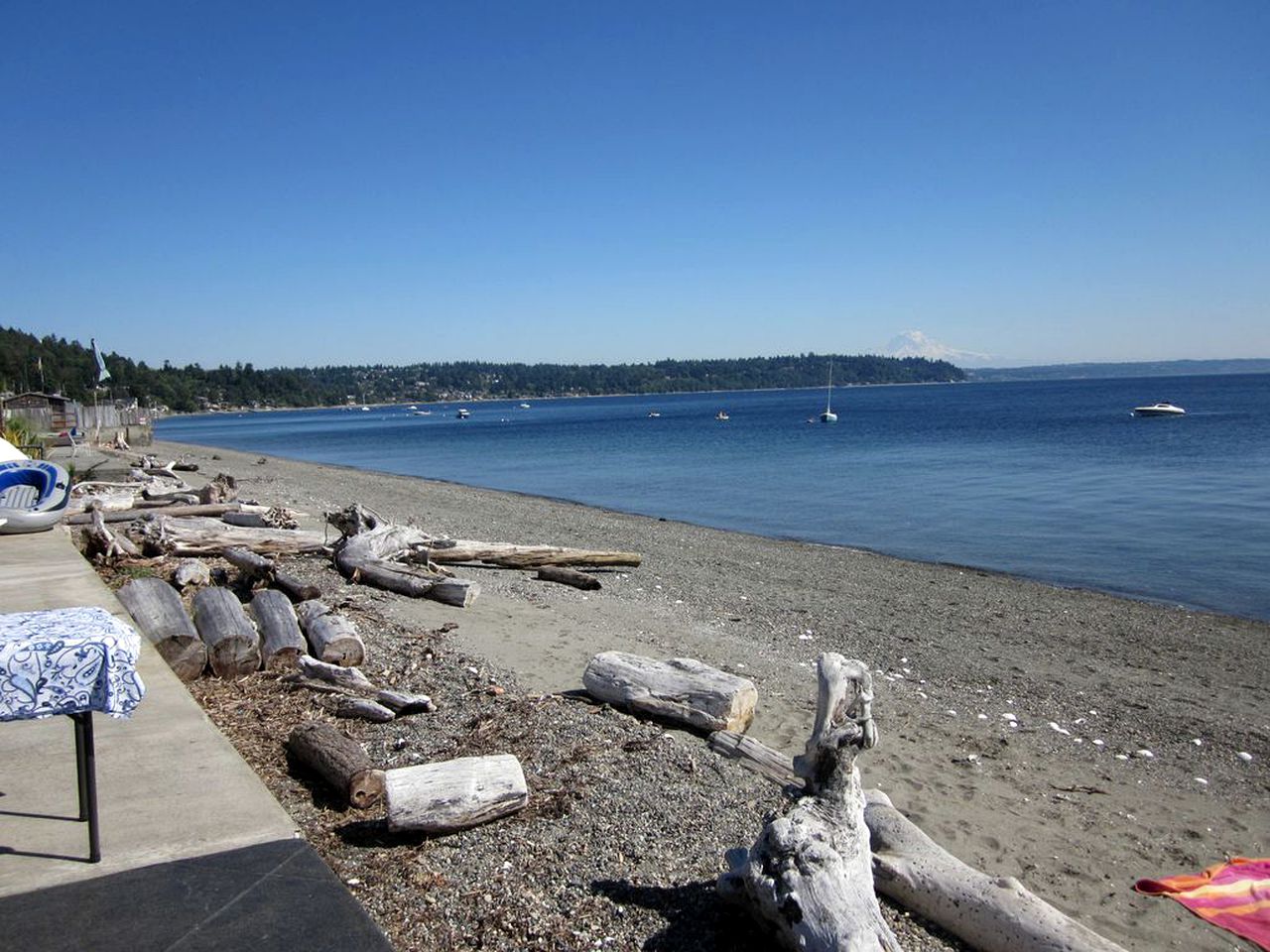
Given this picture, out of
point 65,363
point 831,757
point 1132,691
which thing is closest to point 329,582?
point 831,757

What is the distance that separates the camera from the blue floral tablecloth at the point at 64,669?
11.1ft

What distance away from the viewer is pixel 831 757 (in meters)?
4.53

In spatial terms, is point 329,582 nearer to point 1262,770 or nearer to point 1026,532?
point 1262,770

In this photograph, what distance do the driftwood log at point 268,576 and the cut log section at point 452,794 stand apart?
5156mm

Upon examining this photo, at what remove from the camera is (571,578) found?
13.6 meters

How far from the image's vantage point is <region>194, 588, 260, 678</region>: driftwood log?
717cm

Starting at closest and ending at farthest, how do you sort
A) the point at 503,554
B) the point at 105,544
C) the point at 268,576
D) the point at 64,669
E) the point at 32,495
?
the point at 64,669, the point at 268,576, the point at 105,544, the point at 32,495, the point at 503,554

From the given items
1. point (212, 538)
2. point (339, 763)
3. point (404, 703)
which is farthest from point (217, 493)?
point (339, 763)

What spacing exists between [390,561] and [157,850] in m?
8.23

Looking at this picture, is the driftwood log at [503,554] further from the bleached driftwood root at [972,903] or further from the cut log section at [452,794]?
the bleached driftwood root at [972,903]

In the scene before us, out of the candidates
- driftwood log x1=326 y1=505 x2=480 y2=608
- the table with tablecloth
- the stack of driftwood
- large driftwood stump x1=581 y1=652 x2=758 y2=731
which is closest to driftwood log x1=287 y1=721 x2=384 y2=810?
the stack of driftwood

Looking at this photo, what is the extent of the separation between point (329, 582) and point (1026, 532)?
16595 mm

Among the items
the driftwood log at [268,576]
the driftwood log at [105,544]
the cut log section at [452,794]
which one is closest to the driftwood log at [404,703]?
the cut log section at [452,794]

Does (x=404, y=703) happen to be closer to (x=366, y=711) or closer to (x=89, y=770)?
(x=366, y=711)
